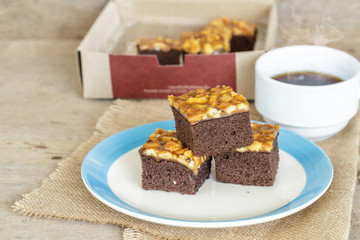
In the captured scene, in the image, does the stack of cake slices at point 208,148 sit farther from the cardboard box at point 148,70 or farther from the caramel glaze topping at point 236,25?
the caramel glaze topping at point 236,25

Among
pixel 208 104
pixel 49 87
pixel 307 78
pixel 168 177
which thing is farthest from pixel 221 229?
pixel 49 87

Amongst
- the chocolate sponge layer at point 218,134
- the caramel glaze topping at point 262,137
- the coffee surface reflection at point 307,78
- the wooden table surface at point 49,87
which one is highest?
the chocolate sponge layer at point 218,134

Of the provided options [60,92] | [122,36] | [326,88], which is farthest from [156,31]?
[326,88]

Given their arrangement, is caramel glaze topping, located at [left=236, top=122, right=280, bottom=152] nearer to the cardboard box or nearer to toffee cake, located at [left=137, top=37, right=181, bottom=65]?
the cardboard box

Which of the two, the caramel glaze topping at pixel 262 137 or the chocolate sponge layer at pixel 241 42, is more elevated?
the caramel glaze topping at pixel 262 137

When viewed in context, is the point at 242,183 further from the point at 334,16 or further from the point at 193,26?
the point at 334,16

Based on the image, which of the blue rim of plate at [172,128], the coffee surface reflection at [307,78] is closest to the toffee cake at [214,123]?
the blue rim of plate at [172,128]

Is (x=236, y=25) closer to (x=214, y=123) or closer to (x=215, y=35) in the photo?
(x=215, y=35)

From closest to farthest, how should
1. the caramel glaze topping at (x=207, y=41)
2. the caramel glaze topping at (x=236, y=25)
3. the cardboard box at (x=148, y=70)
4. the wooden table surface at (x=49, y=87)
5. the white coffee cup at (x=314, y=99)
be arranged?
the wooden table surface at (x=49, y=87) → the white coffee cup at (x=314, y=99) → the cardboard box at (x=148, y=70) → the caramel glaze topping at (x=207, y=41) → the caramel glaze topping at (x=236, y=25)
